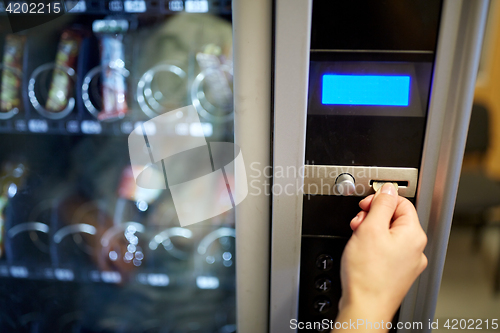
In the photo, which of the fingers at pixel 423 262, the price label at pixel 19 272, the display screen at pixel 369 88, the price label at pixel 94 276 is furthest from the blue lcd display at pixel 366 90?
the price label at pixel 19 272

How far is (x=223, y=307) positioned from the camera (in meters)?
0.85

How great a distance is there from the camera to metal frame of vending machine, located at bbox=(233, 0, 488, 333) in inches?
16.1

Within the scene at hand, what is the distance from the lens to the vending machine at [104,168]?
0.73 m

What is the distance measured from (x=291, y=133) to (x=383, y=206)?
0.16m

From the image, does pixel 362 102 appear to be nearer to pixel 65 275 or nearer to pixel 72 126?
pixel 72 126

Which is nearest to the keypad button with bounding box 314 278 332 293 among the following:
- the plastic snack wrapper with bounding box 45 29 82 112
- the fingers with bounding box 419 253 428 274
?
the fingers with bounding box 419 253 428 274

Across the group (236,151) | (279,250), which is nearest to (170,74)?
(236,151)

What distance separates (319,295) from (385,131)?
0.29 m

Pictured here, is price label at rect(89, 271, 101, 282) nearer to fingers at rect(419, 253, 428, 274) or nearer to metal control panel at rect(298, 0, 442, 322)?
metal control panel at rect(298, 0, 442, 322)

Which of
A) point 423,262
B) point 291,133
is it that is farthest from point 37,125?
point 423,262

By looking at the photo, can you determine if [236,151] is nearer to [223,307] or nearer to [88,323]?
[223,307]

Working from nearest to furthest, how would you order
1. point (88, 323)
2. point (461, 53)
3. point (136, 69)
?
point (461, 53), point (136, 69), point (88, 323)

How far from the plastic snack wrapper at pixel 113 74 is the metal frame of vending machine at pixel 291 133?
0.42 meters

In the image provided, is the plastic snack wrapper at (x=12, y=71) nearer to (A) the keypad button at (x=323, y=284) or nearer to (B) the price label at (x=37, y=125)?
(B) the price label at (x=37, y=125)
